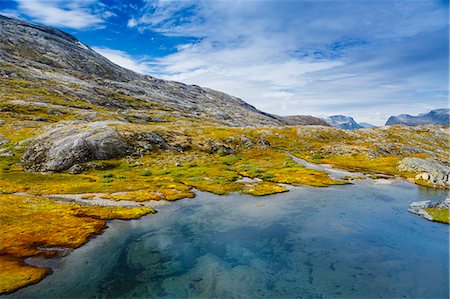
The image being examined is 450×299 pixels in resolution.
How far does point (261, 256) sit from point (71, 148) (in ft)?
258

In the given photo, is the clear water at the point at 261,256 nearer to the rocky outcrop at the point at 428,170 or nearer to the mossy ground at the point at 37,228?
the mossy ground at the point at 37,228

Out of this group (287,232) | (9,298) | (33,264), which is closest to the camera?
(9,298)

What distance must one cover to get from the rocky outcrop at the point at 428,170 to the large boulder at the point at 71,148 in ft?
321

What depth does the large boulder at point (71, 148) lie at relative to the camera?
87312 mm

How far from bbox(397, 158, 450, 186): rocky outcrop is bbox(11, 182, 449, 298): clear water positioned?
37217 millimetres

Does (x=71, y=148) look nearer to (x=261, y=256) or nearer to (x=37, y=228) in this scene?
(x=37, y=228)

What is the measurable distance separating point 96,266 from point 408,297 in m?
33.6

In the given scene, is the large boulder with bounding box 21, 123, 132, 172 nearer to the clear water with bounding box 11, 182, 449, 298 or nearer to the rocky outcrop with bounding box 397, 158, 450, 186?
the clear water with bounding box 11, 182, 449, 298

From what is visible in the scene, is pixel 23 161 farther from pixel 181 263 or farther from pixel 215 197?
pixel 181 263

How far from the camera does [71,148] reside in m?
90.4

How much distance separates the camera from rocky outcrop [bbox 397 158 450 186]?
80.3 metres

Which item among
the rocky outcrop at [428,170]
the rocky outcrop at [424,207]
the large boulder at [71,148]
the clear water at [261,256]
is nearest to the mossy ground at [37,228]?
the clear water at [261,256]

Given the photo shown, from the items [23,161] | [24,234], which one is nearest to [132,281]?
[24,234]

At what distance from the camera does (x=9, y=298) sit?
25.8m
